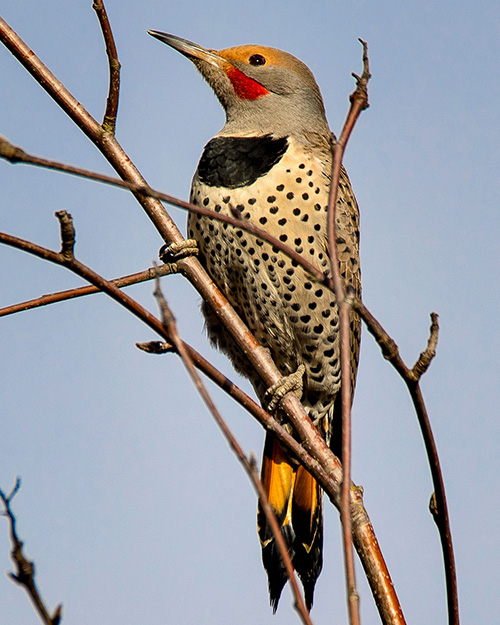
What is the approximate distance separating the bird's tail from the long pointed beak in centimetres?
227

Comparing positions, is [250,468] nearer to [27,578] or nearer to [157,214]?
[27,578]

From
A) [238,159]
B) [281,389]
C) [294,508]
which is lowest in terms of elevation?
[294,508]

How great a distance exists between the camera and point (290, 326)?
4180 mm

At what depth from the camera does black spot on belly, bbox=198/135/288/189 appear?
13.2 feet

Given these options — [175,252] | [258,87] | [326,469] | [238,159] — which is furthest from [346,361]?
[258,87]

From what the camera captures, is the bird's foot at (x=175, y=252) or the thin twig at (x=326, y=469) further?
the bird's foot at (x=175, y=252)

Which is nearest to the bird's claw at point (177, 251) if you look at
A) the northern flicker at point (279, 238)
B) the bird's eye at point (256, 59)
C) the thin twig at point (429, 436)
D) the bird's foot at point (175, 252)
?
the bird's foot at point (175, 252)

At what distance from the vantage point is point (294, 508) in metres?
4.35

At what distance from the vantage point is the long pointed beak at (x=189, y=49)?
14.3 ft

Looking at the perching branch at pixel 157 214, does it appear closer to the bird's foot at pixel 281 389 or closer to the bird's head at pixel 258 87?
the bird's foot at pixel 281 389

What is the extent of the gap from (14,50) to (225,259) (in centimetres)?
141

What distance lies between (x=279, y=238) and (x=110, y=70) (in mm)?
1219

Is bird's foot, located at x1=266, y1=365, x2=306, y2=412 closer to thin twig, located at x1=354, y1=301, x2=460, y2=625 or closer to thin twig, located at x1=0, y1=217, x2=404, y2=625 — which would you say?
thin twig, located at x1=0, y1=217, x2=404, y2=625

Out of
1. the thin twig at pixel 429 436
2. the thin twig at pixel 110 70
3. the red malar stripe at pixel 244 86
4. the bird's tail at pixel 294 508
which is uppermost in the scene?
the red malar stripe at pixel 244 86
